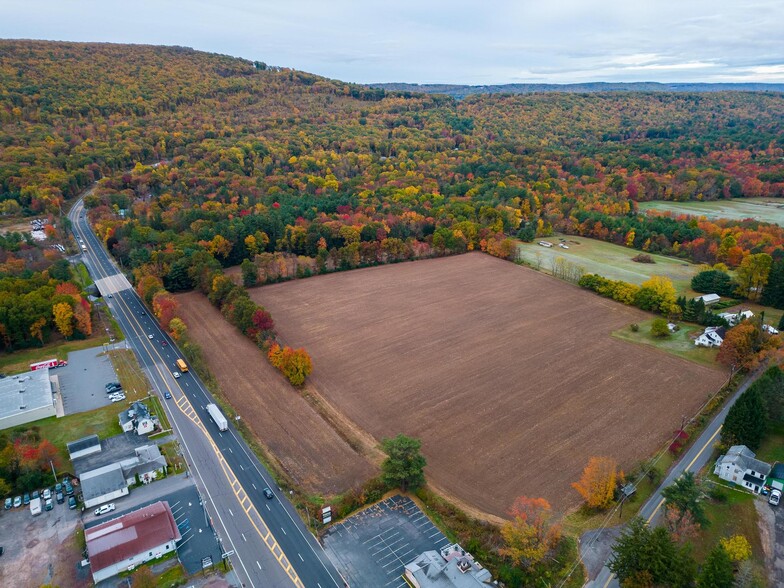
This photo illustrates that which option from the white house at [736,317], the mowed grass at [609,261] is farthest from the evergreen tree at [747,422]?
the mowed grass at [609,261]

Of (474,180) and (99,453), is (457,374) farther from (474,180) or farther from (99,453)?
(474,180)

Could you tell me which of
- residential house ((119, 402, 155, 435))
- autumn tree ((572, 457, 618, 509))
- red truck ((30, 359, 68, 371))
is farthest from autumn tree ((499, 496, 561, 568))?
red truck ((30, 359, 68, 371))

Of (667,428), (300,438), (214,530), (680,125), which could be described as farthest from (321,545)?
(680,125)

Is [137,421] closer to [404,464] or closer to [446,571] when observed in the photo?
[404,464]

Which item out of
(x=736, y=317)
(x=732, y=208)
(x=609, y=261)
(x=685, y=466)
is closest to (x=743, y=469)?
(x=685, y=466)

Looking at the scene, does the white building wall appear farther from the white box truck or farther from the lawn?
the lawn

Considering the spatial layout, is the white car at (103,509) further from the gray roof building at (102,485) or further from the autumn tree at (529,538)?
the autumn tree at (529,538)
